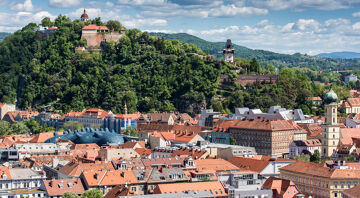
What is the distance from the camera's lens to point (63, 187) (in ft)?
214

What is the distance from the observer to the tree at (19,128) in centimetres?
13725

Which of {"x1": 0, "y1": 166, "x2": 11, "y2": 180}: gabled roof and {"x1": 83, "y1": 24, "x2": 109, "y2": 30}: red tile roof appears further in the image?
{"x1": 83, "y1": 24, "x2": 109, "y2": 30}: red tile roof

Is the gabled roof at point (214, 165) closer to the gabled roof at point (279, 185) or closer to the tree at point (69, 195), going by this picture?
the gabled roof at point (279, 185)

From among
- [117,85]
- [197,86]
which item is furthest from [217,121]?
[117,85]

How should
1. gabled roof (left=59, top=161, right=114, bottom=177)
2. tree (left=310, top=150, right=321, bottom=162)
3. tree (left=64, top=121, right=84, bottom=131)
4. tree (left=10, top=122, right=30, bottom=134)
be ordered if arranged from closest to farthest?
1. gabled roof (left=59, top=161, right=114, bottom=177)
2. tree (left=310, top=150, right=321, bottom=162)
3. tree (left=64, top=121, right=84, bottom=131)
4. tree (left=10, top=122, right=30, bottom=134)

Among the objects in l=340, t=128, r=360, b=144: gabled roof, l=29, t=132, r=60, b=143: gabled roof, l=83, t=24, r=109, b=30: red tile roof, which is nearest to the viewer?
l=340, t=128, r=360, b=144: gabled roof

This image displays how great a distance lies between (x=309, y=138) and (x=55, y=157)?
42.0m

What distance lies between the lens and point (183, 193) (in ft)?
203

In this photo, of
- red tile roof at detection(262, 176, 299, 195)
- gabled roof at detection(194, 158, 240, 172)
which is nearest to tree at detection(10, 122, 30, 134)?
gabled roof at detection(194, 158, 240, 172)

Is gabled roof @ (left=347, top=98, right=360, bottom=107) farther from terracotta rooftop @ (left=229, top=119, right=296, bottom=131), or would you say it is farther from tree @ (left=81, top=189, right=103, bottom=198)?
tree @ (left=81, top=189, right=103, bottom=198)

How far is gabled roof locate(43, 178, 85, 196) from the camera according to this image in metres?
65.0

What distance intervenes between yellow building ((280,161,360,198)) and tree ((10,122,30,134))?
75.2 m

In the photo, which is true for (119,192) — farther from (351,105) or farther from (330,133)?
(351,105)

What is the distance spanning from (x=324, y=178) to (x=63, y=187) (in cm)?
2611
